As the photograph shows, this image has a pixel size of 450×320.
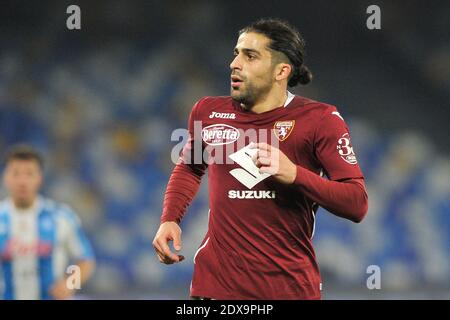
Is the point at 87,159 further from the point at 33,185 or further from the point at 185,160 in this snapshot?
the point at 185,160

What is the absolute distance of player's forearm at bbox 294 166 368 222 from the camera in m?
2.50

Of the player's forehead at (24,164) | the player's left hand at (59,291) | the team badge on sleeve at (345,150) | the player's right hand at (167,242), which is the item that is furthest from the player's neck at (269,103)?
the player's forehead at (24,164)

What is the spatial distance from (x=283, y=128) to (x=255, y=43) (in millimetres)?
381

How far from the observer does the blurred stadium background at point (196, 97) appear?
6023 millimetres

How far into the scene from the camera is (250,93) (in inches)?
112

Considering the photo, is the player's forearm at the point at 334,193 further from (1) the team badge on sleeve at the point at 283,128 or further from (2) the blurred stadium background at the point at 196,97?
(2) the blurred stadium background at the point at 196,97

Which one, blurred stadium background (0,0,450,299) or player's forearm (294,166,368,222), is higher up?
blurred stadium background (0,0,450,299)

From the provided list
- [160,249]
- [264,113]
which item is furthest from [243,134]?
[160,249]

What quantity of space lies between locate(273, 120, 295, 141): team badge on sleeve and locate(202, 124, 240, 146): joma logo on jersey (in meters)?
0.16

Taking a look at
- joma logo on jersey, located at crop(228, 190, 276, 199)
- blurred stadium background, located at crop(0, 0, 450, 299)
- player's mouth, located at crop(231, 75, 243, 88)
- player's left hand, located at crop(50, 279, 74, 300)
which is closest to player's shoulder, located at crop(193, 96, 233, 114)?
player's mouth, located at crop(231, 75, 243, 88)

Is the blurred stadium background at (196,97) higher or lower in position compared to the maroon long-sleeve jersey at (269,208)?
higher

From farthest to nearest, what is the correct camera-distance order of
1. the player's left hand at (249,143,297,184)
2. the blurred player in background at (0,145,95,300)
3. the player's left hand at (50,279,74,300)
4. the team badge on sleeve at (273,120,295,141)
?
1. the blurred player in background at (0,145,95,300)
2. the player's left hand at (50,279,74,300)
3. the team badge on sleeve at (273,120,295,141)
4. the player's left hand at (249,143,297,184)

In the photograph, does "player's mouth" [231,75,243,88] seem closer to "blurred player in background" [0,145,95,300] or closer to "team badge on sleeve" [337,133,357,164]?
"team badge on sleeve" [337,133,357,164]

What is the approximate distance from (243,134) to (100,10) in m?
3.64
